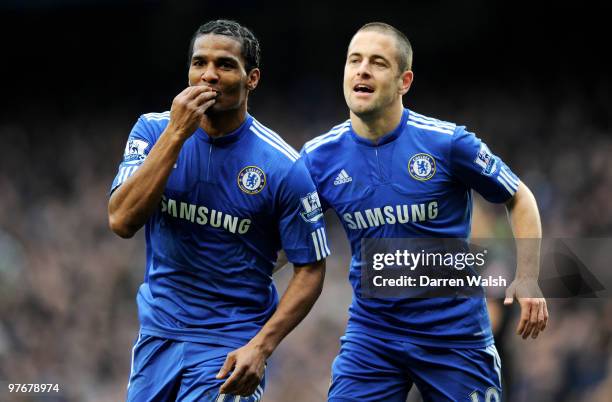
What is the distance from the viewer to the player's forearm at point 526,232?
201 inches

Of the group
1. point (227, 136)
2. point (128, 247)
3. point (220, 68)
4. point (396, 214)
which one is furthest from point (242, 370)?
point (128, 247)

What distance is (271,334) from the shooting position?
14.7 feet

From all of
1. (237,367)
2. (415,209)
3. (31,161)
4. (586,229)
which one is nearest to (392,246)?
(415,209)

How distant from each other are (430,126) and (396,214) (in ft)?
1.76

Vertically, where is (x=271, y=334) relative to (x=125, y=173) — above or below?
below

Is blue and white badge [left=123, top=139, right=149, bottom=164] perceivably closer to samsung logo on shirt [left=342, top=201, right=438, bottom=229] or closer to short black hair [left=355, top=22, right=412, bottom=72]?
samsung logo on shirt [left=342, top=201, right=438, bottom=229]

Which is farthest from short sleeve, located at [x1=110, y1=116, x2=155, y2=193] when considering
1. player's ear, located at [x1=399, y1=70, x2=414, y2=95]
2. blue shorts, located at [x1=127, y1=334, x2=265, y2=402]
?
player's ear, located at [x1=399, y1=70, x2=414, y2=95]

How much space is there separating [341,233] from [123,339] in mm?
3008

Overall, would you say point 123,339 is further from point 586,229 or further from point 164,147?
point 164,147

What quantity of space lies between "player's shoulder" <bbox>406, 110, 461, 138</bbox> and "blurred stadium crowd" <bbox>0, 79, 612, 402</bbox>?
12.3 feet

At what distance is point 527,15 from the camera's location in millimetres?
12992

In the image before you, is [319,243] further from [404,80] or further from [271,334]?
[404,80]

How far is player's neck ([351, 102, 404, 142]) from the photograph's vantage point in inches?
208

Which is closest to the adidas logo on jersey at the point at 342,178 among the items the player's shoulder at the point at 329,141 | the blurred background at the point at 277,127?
the player's shoulder at the point at 329,141
